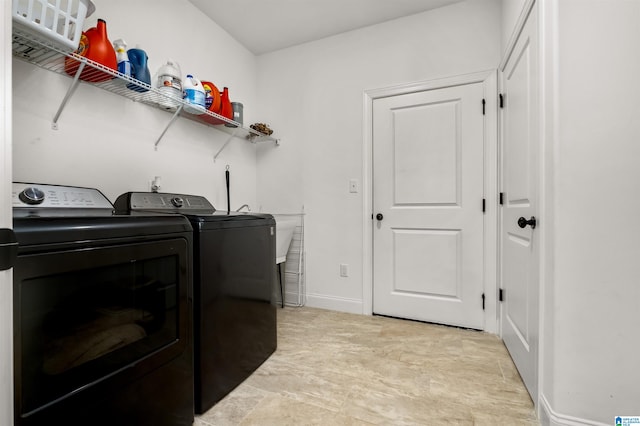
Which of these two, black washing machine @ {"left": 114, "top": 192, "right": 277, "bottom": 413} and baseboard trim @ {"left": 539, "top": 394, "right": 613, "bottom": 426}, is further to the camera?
black washing machine @ {"left": 114, "top": 192, "right": 277, "bottom": 413}

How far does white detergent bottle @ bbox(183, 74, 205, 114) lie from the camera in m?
1.94

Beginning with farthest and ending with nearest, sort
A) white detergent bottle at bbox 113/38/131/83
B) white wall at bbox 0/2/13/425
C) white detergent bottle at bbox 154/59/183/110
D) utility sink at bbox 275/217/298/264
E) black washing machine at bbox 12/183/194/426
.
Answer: utility sink at bbox 275/217/298/264
white detergent bottle at bbox 154/59/183/110
white detergent bottle at bbox 113/38/131/83
black washing machine at bbox 12/183/194/426
white wall at bbox 0/2/13/425

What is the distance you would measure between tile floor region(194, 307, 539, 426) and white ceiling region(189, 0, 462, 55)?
244cm

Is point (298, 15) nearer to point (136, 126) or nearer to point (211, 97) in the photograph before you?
point (211, 97)

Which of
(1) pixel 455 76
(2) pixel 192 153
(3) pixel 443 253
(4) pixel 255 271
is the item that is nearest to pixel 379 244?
(3) pixel 443 253

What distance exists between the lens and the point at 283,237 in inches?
101

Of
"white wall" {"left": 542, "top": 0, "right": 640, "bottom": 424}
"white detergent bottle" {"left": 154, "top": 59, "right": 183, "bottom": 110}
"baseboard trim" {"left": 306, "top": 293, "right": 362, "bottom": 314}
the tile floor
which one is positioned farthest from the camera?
"baseboard trim" {"left": 306, "top": 293, "right": 362, "bottom": 314}

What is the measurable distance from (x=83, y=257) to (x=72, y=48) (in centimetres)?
93

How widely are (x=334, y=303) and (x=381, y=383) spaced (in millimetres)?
1145

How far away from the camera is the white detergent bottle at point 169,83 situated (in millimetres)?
1784

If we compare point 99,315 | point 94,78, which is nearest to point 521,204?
point 99,315

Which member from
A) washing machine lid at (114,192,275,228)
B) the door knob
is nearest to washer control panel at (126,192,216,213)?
washing machine lid at (114,192,275,228)

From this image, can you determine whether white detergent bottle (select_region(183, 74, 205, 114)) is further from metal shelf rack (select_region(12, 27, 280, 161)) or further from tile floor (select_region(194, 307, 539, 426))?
tile floor (select_region(194, 307, 539, 426))

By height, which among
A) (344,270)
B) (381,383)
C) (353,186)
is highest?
(353,186)
